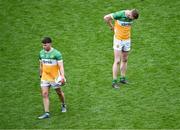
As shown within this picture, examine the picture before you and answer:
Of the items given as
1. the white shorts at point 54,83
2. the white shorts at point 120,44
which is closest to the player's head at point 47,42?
the white shorts at point 54,83

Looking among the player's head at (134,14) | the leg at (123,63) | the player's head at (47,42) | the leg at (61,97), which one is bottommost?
the leg at (61,97)

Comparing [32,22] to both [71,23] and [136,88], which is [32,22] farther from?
[136,88]

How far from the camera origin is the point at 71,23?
17.8 metres

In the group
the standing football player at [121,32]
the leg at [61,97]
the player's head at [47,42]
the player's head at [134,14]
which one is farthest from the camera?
the standing football player at [121,32]

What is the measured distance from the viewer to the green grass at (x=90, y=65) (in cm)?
1300

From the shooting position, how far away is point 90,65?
15.6 metres

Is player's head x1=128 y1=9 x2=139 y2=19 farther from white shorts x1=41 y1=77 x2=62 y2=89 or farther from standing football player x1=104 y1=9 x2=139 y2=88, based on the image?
white shorts x1=41 y1=77 x2=62 y2=89

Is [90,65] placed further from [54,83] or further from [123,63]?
[54,83]

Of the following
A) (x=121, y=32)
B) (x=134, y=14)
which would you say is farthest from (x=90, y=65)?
(x=134, y=14)

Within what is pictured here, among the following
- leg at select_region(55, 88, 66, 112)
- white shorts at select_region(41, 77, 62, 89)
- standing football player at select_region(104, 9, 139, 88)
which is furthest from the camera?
standing football player at select_region(104, 9, 139, 88)

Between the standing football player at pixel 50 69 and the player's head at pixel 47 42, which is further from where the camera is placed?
the standing football player at pixel 50 69

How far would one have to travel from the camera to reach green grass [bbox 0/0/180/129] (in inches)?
512

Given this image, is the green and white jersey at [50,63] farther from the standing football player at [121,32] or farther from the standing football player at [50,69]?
the standing football player at [121,32]

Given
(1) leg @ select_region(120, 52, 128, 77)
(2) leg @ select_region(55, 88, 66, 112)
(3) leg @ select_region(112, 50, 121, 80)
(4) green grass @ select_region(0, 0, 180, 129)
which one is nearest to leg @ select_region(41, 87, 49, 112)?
(2) leg @ select_region(55, 88, 66, 112)
